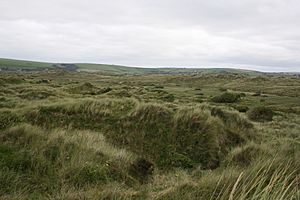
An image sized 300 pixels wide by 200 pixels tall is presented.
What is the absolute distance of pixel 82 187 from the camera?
6031 millimetres

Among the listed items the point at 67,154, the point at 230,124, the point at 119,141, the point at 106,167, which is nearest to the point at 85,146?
the point at 67,154

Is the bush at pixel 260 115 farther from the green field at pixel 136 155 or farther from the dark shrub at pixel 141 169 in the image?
the dark shrub at pixel 141 169

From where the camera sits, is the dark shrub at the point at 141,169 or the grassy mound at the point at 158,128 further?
the grassy mound at the point at 158,128

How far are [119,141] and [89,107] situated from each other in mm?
2819

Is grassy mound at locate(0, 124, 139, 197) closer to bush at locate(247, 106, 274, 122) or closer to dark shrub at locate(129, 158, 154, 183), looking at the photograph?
dark shrub at locate(129, 158, 154, 183)

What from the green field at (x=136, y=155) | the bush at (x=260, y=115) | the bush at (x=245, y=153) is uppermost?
the green field at (x=136, y=155)

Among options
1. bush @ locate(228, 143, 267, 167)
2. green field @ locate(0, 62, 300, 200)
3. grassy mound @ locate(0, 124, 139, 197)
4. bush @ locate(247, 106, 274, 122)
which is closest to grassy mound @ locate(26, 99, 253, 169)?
green field @ locate(0, 62, 300, 200)

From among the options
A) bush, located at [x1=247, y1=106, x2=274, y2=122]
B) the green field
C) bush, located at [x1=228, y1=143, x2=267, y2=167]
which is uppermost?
the green field

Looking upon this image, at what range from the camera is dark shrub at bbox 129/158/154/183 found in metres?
7.80

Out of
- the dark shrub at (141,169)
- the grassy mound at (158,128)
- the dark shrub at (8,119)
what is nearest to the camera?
the dark shrub at (141,169)

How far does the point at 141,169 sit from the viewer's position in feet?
27.5

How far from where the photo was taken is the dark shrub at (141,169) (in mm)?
7801

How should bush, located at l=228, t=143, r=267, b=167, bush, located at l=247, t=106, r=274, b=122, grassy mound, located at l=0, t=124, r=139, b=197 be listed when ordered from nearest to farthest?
grassy mound, located at l=0, t=124, r=139, b=197 → bush, located at l=228, t=143, r=267, b=167 → bush, located at l=247, t=106, r=274, b=122

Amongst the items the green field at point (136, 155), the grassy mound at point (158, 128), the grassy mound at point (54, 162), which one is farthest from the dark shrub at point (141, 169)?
the grassy mound at point (158, 128)
